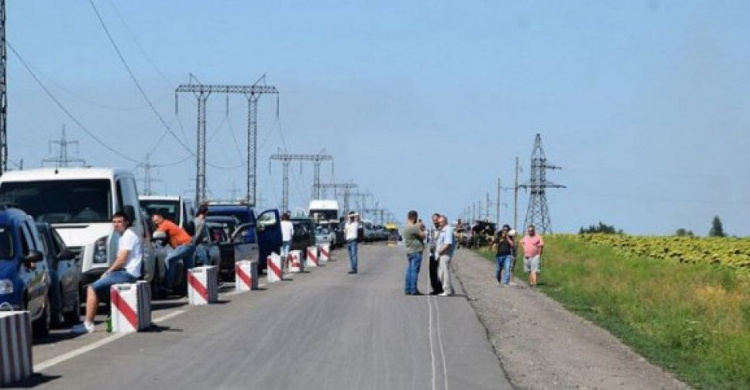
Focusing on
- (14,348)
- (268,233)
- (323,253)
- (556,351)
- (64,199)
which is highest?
(64,199)

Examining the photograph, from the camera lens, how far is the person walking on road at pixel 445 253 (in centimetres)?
2961

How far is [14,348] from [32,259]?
16.9 ft

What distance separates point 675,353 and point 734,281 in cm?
1963

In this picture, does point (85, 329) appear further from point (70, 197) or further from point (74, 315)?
point (70, 197)

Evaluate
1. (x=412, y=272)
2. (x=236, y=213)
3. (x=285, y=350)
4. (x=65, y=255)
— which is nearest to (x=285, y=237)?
(x=236, y=213)

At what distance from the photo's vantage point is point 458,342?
61.3 ft

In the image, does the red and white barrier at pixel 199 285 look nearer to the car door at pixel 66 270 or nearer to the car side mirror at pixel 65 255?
the car door at pixel 66 270

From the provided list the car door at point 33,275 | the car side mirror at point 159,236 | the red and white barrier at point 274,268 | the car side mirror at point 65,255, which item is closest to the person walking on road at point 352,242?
the red and white barrier at point 274,268

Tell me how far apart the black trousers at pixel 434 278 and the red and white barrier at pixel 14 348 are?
1725 cm

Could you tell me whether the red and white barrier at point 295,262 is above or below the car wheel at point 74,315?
below

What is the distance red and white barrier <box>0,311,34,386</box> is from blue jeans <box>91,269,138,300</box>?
5.61 m

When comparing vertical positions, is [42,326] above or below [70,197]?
below

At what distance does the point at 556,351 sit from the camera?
60.9 feet

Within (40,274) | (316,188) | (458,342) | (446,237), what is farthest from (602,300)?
(316,188)
